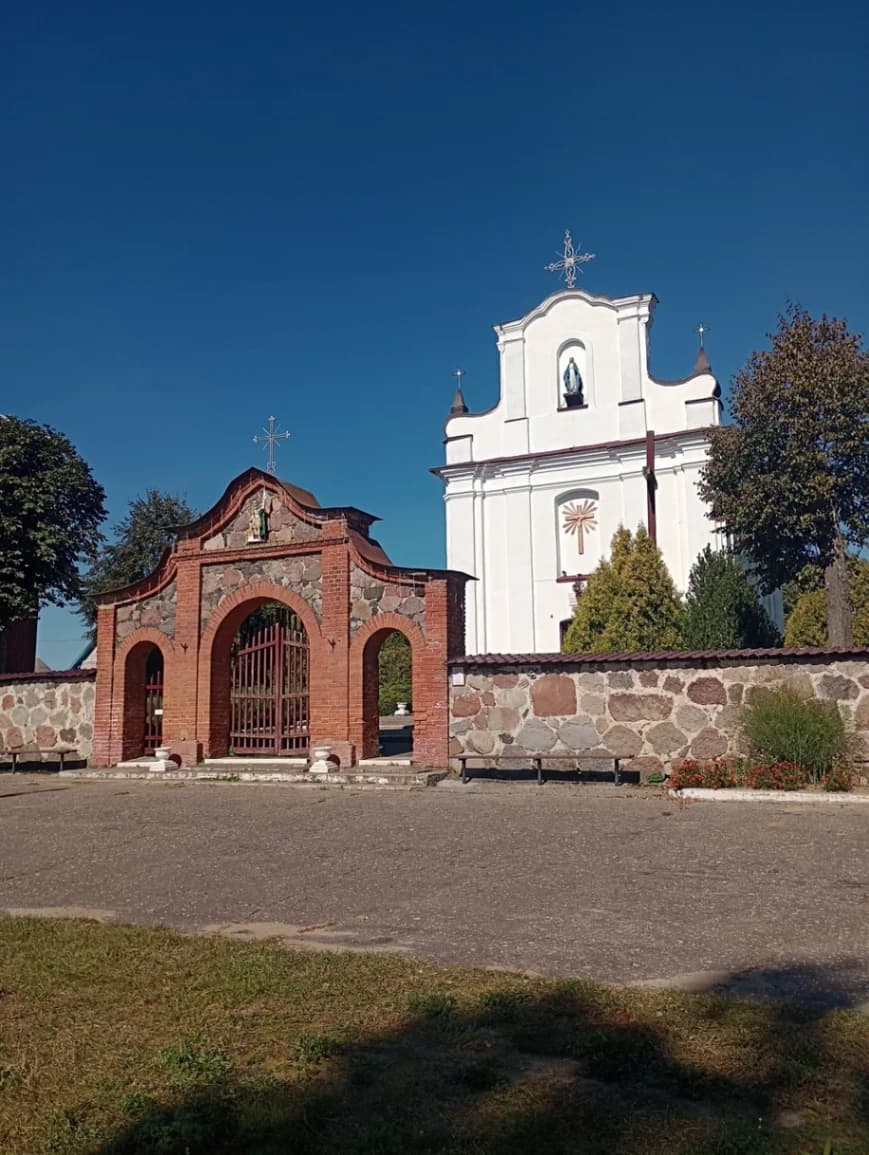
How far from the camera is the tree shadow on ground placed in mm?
2865

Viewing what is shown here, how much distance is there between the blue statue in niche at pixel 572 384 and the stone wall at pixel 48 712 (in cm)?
1664

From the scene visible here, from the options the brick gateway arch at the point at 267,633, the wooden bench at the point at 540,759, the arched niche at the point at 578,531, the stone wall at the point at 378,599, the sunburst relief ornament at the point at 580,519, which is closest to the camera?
the wooden bench at the point at 540,759

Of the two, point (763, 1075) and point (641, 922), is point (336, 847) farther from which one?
point (763, 1075)

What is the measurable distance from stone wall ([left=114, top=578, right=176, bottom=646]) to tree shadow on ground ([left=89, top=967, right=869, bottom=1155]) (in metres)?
14.2

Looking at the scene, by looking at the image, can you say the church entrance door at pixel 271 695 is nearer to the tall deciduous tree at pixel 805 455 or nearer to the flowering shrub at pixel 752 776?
the flowering shrub at pixel 752 776

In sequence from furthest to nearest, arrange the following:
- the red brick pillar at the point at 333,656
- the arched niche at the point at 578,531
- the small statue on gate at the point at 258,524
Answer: the arched niche at the point at 578,531
the small statue on gate at the point at 258,524
the red brick pillar at the point at 333,656

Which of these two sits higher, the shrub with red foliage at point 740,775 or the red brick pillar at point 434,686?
the red brick pillar at point 434,686

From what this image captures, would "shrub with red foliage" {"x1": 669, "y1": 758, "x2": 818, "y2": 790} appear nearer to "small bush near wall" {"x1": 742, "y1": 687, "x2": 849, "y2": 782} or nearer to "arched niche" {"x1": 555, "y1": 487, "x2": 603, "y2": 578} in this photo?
"small bush near wall" {"x1": 742, "y1": 687, "x2": 849, "y2": 782}

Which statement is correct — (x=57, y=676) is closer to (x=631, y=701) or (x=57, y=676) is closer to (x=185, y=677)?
(x=185, y=677)

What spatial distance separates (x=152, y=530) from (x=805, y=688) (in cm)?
2288

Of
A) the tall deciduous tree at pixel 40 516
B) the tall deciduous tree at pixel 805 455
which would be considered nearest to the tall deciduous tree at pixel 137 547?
the tall deciduous tree at pixel 40 516

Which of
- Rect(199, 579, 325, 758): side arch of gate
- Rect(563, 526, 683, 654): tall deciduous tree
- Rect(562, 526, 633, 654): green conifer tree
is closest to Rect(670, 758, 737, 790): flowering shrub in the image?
Rect(199, 579, 325, 758): side arch of gate

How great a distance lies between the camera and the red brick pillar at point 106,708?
1708 cm

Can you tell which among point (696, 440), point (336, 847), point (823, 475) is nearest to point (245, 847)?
point (336, 847)
